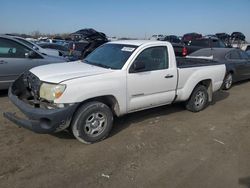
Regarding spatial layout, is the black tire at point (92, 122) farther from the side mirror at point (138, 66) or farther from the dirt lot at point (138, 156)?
the side mirror at point (138, 66)

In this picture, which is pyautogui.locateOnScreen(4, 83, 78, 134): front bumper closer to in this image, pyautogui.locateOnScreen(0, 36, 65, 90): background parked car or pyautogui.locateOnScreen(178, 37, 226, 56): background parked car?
pyautogui.locateOnScreen(0, 36, 65, 90): background parked car

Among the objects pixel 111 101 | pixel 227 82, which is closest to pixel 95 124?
pixel 111 101

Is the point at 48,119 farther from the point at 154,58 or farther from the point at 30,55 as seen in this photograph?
the point at 30,55

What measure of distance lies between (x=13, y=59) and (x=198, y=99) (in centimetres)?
475

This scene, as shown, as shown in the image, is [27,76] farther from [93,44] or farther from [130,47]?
[93,44]

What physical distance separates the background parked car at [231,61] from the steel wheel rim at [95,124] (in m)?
6.18

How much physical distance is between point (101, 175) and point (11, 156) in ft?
4.54

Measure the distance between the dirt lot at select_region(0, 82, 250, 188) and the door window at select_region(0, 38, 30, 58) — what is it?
7.35 ft

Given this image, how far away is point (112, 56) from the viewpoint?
5176 mm

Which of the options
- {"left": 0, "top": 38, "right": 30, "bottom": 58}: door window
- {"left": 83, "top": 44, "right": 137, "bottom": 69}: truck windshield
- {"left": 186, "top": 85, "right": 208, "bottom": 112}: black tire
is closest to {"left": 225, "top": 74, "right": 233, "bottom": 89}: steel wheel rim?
{"left": 186, "top": 85, "right": 208, "bottom": 112}: black tire

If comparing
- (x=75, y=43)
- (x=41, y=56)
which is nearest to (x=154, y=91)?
(x=41, y=56)

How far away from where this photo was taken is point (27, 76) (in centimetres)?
489

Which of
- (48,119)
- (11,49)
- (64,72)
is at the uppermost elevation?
Result: (11,49)

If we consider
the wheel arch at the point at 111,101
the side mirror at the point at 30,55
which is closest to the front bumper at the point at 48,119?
the wheel arch at the point at 111,101
